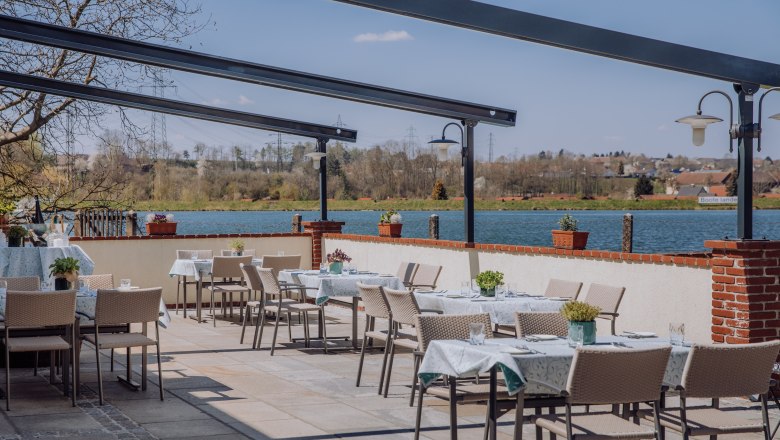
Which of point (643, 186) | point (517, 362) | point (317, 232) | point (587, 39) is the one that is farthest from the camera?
point (643, 186)

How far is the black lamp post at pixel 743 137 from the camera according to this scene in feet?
25.0

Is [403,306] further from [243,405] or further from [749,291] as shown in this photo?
[749,291]

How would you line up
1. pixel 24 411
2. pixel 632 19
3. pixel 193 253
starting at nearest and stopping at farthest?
pixel 24 411 < pixel 193 253 < pixel 632 19

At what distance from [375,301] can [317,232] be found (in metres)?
7.20

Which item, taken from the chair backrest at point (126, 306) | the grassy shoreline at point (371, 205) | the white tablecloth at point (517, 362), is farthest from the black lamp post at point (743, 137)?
the grassy shoreline at point (371, 205)

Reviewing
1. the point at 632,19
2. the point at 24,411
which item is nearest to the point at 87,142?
the point at 24,411

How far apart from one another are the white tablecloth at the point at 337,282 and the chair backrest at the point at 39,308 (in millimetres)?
3009

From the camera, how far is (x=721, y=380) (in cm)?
479

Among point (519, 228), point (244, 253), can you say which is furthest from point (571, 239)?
point (519, 228)

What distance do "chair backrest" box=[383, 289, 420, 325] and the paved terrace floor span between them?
60cm

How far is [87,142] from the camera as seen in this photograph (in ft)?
51.9

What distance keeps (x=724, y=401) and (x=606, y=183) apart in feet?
175

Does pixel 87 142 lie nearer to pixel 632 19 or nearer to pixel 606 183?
pixel 632 19

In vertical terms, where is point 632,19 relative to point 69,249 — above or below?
above
